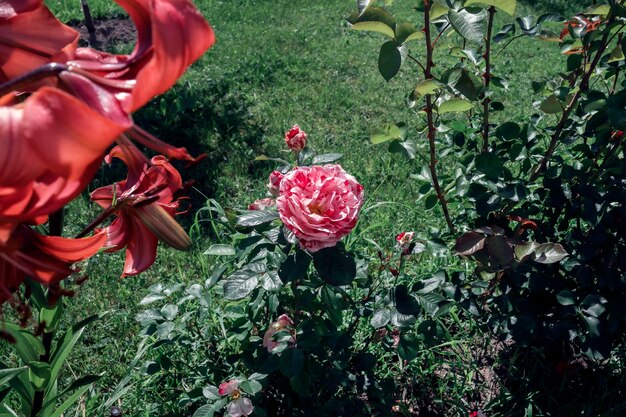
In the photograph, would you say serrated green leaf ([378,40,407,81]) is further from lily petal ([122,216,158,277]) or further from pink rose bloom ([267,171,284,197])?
lily petal ([122,216,158,277])

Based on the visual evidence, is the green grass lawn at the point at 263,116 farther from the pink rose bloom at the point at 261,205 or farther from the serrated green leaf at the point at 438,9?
the pink rose bloom at the point at 261,205

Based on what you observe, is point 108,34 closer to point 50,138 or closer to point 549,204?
point 549,204

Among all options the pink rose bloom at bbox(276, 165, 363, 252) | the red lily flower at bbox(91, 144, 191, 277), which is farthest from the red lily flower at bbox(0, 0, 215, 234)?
the pink rose bloom at bbox(276, 165, 363, 252)

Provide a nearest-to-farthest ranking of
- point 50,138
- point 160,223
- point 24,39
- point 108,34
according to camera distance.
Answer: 1. point 50,138
2. point 24,39
3. point 160,223
4. point 108,34

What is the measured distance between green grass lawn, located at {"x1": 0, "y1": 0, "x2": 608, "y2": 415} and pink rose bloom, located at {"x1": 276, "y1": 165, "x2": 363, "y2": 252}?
633 mm

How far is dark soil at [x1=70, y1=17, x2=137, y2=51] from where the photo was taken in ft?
18.6

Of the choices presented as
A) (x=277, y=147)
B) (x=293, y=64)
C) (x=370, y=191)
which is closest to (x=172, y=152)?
(x=370, y=191)

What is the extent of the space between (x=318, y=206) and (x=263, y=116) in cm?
294

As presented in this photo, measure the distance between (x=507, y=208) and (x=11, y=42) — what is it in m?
1.53

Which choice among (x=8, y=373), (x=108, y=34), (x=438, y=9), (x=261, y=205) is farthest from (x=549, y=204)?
(x=108, y=34)

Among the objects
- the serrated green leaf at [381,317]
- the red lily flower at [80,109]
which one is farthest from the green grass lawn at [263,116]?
the red lily flower at [80,109]

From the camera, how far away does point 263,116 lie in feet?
14.1

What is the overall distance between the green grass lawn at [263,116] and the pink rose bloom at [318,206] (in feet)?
2.08

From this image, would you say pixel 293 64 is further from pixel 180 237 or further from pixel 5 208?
pixel 5 208
